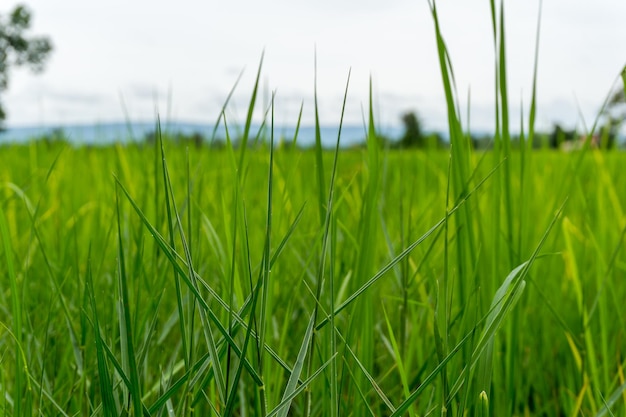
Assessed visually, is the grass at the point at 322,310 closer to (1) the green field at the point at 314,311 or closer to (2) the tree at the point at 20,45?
(1) the green field at the point at 314,311

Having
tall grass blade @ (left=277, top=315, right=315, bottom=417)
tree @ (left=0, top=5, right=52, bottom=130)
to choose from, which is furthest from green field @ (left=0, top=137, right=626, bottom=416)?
tree @ (left=0, top=5, right=52, bottom=130)

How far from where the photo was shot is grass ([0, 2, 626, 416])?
1.44 ft

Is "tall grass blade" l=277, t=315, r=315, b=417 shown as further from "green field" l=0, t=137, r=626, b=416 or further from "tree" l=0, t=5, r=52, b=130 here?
"tree" l=0, t=5, r=52, b=130

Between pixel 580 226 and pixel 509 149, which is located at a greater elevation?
pixel 509 149

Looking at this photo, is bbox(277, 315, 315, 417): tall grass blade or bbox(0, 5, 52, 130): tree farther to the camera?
bbox(0, 5, 52, 130): tree

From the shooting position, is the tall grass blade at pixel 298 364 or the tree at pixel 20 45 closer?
the tall grass blade at pixel 298 364

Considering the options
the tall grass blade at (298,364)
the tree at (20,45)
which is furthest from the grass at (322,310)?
the tree at (20,45)

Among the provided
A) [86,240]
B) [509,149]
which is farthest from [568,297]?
[86,240]

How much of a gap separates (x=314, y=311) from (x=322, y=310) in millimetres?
62

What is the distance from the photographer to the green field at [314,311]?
0.44m

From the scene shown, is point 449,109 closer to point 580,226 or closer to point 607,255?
point 607,255

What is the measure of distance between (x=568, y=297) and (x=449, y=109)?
2.13ft

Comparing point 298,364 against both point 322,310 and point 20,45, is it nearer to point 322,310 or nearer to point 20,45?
point 322,310

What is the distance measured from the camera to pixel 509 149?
67cm
